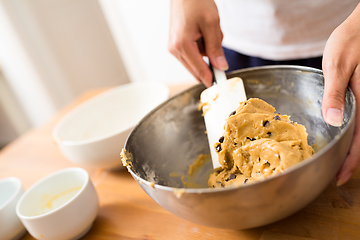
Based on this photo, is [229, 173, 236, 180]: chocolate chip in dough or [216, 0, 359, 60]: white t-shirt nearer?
[229, 173, 236, 180]: chocolate chip in dough

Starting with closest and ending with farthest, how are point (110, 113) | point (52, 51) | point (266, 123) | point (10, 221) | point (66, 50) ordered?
point (266, 123) < point (10, 221) < point (110, 113) < point (52, 51) < point (66, 50)

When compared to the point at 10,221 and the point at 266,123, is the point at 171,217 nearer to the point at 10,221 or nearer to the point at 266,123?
the point at 266,123

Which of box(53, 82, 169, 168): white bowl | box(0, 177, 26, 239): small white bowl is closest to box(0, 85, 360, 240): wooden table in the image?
box(0, 177, 26, 239): small white bowl

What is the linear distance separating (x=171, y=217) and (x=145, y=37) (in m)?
2.70

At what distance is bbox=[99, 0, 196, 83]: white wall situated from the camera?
2.98 metres

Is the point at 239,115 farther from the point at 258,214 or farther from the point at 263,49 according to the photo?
the point at 263,49

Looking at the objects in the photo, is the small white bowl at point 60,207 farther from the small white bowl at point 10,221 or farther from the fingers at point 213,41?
the fingers at point 213,41

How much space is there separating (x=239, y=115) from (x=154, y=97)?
643 mm

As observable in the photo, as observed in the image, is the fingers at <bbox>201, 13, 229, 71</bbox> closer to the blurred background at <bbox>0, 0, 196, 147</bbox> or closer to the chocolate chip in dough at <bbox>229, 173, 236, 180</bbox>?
the chocolate chip in dough at <bbox>229, 173, 236, 180</bbox>

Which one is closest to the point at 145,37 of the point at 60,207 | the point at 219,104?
the point at 219,104

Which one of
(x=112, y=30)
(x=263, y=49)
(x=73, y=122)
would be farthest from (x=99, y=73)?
(x=263, y=49)

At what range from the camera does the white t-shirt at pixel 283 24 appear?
97 centimetres

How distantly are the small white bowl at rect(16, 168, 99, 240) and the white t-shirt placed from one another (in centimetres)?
79

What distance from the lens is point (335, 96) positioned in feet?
1.90
